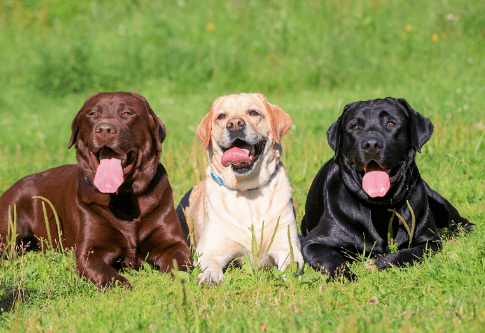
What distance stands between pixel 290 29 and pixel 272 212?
10.4 meters

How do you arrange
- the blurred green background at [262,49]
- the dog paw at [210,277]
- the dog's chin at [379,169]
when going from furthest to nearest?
1. the blurred green background at [262,49]
2. the dog's chin at [379,169]
3. the dog paw at [210,277]

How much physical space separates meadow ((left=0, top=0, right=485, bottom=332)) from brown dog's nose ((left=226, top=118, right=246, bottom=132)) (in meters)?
1.12

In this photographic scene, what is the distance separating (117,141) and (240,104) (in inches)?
41.5

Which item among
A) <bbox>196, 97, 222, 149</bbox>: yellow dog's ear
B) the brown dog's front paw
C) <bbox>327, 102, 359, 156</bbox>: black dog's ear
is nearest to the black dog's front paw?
<bbox>327, 102, 359, 156</bbox>: black dog's ear

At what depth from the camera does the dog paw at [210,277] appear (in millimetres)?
4207

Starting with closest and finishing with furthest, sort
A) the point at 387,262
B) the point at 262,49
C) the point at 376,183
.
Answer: the point at 387,262 < the point at 376,183 < the point at 262,49

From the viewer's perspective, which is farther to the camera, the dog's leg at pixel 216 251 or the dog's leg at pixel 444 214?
the dog's leg at pixel 444 214

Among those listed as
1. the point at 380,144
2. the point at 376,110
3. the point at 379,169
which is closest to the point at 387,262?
the point at 379,169

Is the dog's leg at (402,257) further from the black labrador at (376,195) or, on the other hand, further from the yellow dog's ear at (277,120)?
the yellow dog's ear at (277,120)

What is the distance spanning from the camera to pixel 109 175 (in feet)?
15.2

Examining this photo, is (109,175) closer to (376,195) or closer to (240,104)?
(240,104)

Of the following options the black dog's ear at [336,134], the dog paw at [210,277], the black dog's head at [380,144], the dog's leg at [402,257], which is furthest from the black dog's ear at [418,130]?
the dog paw at [210,277]

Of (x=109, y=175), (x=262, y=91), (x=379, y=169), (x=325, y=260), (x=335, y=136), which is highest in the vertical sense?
(x=335, y=136)

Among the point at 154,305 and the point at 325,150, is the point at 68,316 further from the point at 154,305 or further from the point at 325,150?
the point at 325,150
